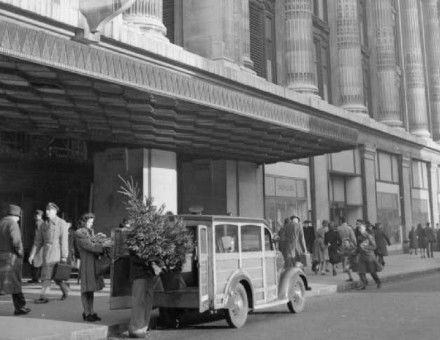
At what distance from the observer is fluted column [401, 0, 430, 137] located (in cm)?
3809

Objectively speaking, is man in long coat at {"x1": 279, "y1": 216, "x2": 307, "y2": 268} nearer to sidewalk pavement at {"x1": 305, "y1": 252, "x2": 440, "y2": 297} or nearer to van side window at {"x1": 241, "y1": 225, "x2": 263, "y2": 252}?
sidewalk pavement at {"x1": 305, "y1": 252, "x2": 440, "y2": 297}

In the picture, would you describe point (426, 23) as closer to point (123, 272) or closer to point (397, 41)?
point (397, 41)

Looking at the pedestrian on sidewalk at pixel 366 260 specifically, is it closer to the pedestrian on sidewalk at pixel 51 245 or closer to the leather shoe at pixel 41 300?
the pedestrian on sidewalk at pixel 51 245

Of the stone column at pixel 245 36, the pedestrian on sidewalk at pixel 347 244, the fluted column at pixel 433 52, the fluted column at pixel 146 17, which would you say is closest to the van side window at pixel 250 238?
the pedestrian on sidewalk at pixel 347 244

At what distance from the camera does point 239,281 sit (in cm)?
950

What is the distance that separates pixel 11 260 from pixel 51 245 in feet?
7.26

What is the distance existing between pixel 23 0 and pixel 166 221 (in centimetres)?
464

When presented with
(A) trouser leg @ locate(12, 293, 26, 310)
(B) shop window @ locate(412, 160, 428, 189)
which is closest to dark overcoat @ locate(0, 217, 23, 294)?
(A) trouser leg @ locate(12, 293, 26, 310)

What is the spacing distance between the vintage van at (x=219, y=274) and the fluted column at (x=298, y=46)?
15.3m

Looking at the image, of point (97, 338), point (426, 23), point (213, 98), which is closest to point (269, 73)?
point (213, 98)

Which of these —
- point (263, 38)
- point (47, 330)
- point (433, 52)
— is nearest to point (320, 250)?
point (263, 38)

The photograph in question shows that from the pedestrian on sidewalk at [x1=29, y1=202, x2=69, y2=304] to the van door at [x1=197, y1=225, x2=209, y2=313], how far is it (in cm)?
391

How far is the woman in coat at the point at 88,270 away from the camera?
9.29 meters

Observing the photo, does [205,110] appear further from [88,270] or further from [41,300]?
[88,270]
